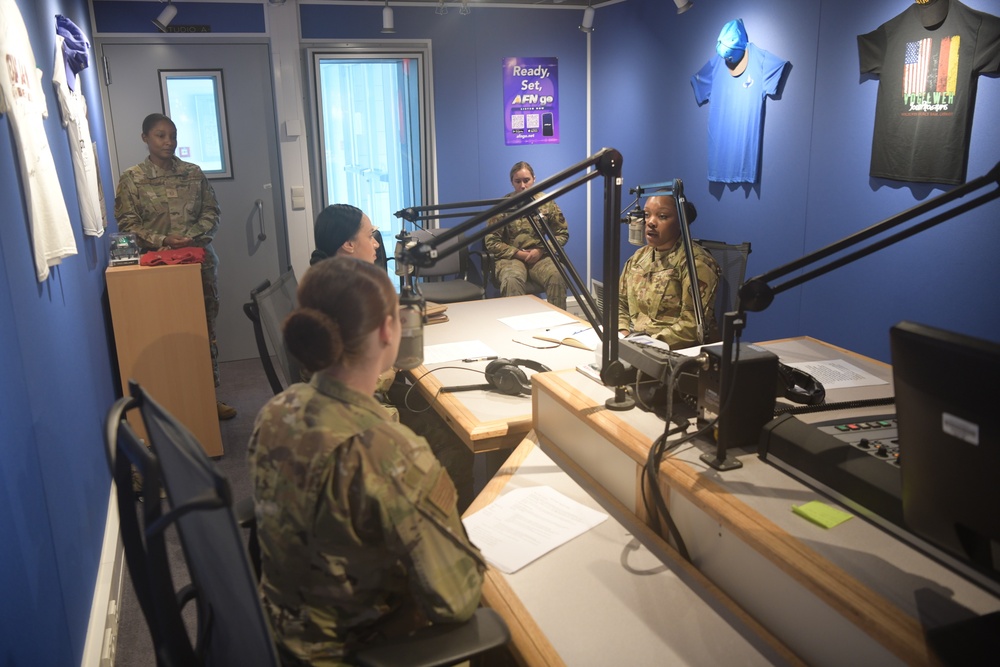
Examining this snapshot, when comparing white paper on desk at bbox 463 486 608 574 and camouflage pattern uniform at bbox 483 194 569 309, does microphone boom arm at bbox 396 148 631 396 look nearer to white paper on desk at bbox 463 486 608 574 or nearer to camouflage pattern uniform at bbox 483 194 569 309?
white paper on desk at bbox 463 486 608 574

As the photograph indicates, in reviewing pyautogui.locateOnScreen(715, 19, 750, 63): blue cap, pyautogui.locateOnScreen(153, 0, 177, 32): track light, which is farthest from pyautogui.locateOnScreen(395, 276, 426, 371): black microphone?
pyautogui.locateOnScreen(153, 0, 177, 32): track light

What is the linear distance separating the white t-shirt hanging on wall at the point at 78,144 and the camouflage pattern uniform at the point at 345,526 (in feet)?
7.71

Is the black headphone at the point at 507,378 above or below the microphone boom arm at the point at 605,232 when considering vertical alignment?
below

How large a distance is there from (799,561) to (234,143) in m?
4.97

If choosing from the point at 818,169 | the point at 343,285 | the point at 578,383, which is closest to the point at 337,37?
the point at 818,169

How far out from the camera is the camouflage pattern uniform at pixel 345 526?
112 centimetres

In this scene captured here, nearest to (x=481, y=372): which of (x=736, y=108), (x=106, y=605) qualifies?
(x=106, y=605)

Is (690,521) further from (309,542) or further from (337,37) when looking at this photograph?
(337,37)

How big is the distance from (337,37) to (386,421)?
4.90m

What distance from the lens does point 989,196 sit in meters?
1.16

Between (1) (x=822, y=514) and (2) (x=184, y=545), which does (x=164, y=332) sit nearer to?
(2) (x=184, y=545)

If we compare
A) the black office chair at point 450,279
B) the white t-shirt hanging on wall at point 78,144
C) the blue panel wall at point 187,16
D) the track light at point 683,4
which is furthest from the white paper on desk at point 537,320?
the blue panel wall at point 187,16

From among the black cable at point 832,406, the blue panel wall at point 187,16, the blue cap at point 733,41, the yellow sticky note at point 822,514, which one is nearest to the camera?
the yellow sticky note at point 822,514

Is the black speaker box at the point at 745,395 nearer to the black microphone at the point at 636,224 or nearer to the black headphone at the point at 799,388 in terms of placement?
the black headphone at the point at 799,388
